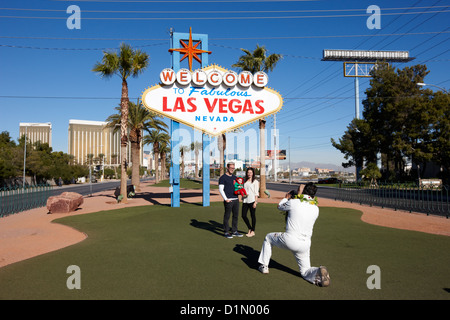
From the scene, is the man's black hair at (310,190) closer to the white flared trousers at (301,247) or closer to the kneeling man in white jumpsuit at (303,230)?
the kneeling man in white jumpsuit at (303,230)

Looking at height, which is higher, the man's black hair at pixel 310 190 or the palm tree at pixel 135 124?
the palm tree at pixel 135 124

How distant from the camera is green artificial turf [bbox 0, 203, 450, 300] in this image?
461 centimetres

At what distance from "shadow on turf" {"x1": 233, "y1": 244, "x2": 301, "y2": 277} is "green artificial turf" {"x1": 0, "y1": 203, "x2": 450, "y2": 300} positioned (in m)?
0.02

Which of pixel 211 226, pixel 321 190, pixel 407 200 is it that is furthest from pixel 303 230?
pixel 321 190

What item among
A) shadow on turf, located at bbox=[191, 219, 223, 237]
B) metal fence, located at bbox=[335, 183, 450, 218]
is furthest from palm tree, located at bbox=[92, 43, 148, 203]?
metal fence, located at bbox=[335, 183, 450, 218]

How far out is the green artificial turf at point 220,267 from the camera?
4609mm

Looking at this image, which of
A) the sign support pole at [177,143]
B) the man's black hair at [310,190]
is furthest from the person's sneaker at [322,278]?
the sign support pole at [177,143]

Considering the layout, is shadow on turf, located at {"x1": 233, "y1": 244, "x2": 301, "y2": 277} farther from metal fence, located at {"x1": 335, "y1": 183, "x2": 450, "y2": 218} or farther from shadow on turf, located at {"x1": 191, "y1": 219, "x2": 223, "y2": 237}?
metal fence, located at {"x1": 335, "y1": 183, "x2": 450, "y2": 218}

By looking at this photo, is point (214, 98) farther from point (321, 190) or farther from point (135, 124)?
point (321, 190)

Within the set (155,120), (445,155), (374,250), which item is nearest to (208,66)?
(374,250)

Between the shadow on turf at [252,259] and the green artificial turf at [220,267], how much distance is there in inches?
0.7

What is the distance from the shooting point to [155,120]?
35.8 metres
